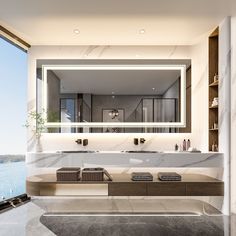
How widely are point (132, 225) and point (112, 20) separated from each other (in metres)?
2.48

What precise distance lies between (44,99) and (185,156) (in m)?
2.28

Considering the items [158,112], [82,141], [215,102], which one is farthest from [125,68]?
[215,102]

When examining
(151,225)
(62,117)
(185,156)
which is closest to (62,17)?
(62,117)

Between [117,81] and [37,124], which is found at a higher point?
[117,81]

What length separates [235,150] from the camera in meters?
3.65

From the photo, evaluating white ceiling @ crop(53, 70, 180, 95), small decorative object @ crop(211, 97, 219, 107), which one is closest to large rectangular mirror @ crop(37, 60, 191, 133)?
white ceiling @ crop(53, 70, 180, 95)

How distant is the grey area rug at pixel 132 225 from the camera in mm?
3033

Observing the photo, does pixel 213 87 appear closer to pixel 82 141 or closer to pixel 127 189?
pixel 127 189

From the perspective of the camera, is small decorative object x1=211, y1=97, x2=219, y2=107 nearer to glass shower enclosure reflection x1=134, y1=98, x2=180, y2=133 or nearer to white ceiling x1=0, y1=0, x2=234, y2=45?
glass shower enclosure reflection x1=134, y1=98, x2=180, y2=133

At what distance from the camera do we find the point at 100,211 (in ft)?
12.8

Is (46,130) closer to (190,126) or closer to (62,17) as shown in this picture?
(62,17)

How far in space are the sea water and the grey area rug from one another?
0.84 meters

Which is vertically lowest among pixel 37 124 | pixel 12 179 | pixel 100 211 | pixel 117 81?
pixel 100 211

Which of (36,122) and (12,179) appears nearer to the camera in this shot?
(12,179)
